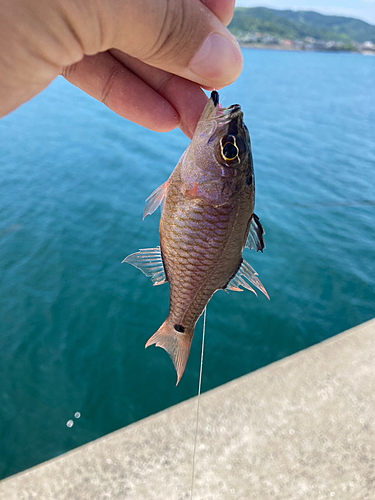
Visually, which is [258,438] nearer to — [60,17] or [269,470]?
[269,470]

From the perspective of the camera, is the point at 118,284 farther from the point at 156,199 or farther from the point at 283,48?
the point at 283,48

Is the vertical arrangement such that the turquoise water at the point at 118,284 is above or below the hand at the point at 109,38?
below

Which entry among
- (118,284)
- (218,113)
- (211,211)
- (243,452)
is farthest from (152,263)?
(118,284)

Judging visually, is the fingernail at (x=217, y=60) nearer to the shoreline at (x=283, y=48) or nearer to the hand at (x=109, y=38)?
the hand at (x=109, y=38)

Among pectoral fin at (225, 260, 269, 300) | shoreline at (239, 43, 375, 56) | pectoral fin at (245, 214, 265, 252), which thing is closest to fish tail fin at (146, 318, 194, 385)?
pectoral fin at (225, 260, 269, 300)

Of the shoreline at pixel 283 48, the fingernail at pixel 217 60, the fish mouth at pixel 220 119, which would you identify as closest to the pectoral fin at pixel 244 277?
the fish mouth at pixel 220 119

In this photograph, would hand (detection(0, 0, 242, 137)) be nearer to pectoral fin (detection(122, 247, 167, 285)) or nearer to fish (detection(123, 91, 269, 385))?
fish (detection(123, 91, 269, 385))
